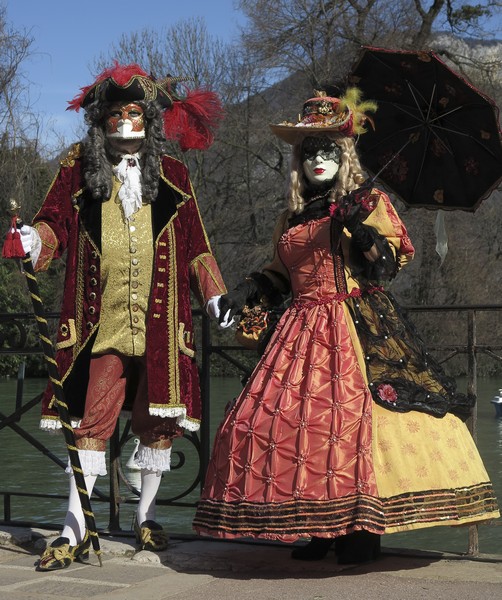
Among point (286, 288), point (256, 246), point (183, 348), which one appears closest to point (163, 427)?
point (183, 348)

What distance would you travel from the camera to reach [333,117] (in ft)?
14.0

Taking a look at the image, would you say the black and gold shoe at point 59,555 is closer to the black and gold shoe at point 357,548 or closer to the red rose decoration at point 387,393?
the black and gold shoe at point 357,548

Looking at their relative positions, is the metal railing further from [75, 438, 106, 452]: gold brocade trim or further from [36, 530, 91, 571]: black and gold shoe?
[36, 530, 91, 571]: black and gold shoe

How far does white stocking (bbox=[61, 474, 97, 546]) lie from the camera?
428cm

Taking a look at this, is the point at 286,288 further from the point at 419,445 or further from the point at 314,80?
the point at 314,80

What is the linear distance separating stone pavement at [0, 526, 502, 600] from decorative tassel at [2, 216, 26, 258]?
122cm

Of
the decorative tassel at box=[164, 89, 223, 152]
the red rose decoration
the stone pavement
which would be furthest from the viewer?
the decorative tassel at box=[164, 89, 223, 152]

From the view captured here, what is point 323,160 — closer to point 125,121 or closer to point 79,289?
point 125,121

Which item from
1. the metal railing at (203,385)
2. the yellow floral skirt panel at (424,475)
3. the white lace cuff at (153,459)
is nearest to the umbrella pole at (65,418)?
the white lace cuff at (153,459)

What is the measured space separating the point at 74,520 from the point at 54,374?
2.01 ft

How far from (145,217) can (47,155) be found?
56.9ft

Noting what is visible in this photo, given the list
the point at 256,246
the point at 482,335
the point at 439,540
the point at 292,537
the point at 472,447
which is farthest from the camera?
the point at 256,246

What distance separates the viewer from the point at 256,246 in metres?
23.6

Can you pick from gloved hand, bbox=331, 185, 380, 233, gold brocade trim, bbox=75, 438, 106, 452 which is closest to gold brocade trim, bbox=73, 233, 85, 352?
gold brocade trim, bbox=75, 438, 106, 452
